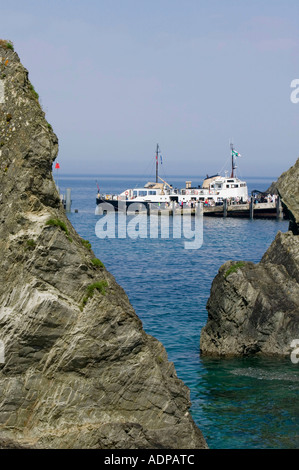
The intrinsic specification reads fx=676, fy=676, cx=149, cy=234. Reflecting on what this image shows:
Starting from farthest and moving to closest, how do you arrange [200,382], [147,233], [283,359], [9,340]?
[147,233]
[283,359]
[200,382]
[9,340]

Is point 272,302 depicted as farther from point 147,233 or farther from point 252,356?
point 147,233

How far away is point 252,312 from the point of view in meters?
36.4

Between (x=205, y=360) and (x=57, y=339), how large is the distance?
18.5 m

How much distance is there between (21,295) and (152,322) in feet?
84.6

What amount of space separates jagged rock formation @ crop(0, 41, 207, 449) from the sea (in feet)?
22.8

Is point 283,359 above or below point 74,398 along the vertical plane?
below

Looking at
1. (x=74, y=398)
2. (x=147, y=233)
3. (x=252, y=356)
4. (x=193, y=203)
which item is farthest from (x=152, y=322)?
(x=193, y=203)

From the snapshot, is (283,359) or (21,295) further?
(283,359)

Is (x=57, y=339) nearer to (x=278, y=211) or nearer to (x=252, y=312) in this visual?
(x=252, y=312)

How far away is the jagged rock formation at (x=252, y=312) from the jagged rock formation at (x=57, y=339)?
1644 centimetres

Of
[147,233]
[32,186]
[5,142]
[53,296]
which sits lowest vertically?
[147,233]

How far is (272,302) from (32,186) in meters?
20.2

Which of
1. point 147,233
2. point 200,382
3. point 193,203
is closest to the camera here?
point 200,382

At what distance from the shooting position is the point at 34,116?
67.1 ft
